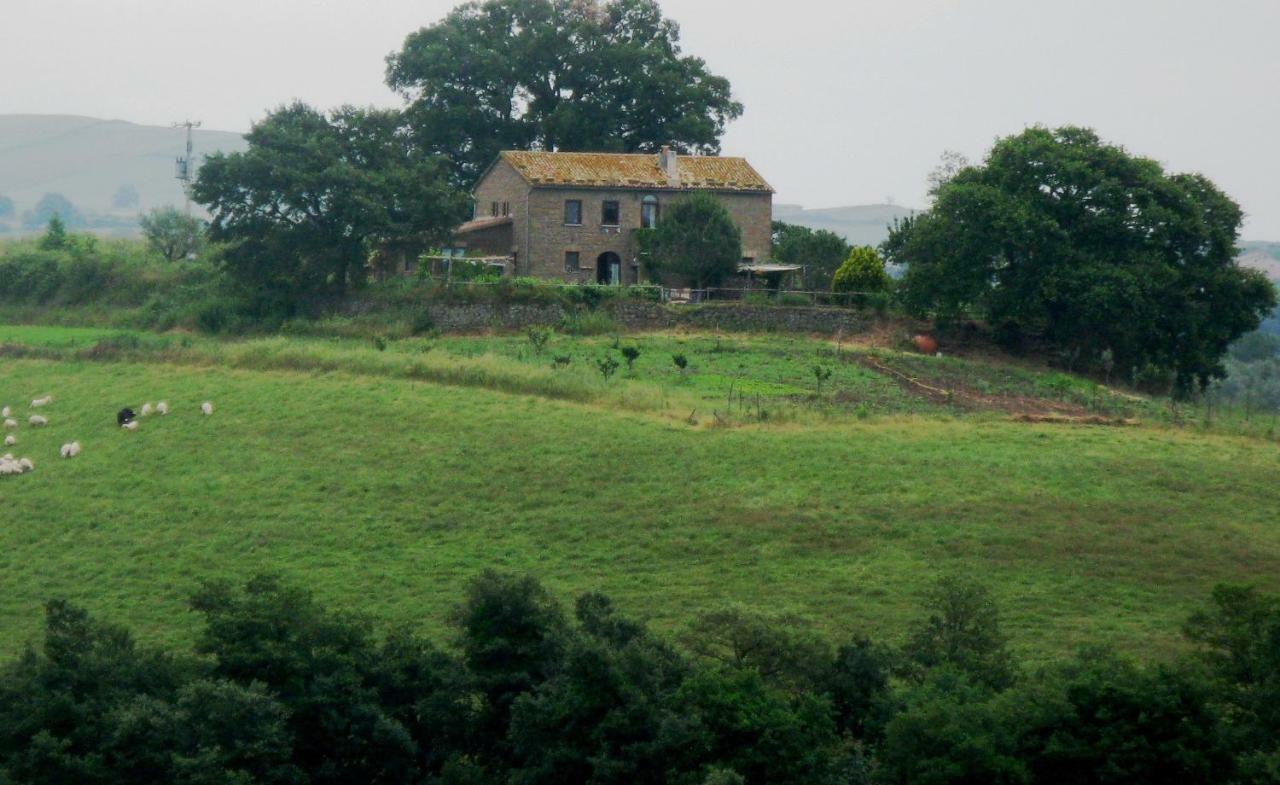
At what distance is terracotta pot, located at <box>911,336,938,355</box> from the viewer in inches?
2267

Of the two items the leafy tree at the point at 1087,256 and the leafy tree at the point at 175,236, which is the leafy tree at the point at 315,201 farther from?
the leafy tree at the point at 1087,256

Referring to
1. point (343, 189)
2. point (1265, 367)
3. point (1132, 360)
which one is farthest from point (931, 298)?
point (1265, 367)

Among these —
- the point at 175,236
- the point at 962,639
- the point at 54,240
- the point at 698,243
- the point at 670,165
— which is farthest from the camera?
the point at 175,236

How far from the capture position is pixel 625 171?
67.6m

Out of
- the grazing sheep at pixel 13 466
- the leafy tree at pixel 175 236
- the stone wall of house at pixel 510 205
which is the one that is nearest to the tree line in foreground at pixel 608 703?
the grazing sheep at pixel 13 466

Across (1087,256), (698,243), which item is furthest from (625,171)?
(1087,256)

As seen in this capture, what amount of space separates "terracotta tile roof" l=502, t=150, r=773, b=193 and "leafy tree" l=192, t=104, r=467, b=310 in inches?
216

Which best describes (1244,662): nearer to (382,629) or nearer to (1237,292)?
(382,629)

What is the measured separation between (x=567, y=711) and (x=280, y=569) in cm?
1304

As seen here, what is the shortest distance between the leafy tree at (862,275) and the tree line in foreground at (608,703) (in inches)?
1391

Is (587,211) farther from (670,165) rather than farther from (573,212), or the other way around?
(670,165)

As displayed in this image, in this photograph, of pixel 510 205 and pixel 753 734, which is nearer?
pixel 753 734

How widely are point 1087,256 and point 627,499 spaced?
2551 centimetres

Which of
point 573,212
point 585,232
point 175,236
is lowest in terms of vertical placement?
point 175,236
